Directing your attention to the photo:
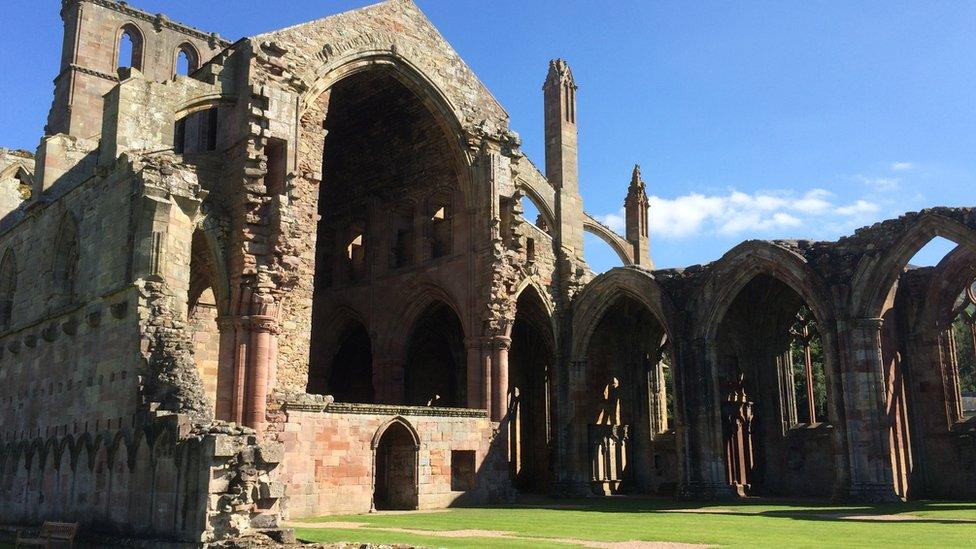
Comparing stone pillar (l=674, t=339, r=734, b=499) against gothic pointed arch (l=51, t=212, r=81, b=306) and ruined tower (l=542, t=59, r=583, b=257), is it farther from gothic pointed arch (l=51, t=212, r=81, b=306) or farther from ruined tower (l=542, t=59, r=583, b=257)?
gothic pointed arch (l=51, t=212, r=81, b=306)

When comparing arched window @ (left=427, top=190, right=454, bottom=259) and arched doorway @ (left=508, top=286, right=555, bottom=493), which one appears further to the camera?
arched doorway @ (left=508, top=286, right=555, bottom=493)

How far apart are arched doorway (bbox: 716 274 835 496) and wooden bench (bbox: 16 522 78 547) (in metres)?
15.5

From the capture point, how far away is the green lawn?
1095cm

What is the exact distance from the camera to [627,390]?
86.2ft

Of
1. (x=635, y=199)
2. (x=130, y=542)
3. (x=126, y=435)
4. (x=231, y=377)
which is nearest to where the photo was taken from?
(x=130, y=542)

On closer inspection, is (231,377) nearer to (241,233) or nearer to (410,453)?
(241,233)

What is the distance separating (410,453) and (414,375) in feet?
30.1

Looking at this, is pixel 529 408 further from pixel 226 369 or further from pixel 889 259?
pixel 226 369

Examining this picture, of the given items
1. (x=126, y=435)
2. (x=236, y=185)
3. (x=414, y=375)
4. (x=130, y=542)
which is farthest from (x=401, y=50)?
(x=130, y=542)

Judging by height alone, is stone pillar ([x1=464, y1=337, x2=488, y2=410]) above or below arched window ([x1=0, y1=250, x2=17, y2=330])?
below

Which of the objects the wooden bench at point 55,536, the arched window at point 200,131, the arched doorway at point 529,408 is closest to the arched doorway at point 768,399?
the arched doorway at point 529,408

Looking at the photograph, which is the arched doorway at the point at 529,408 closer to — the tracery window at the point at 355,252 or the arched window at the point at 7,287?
the tracery window at the point at 355,252

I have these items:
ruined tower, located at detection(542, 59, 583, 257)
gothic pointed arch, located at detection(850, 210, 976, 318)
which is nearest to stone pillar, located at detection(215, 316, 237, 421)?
ruined tower, located at detection(542, 59, 583, 257)

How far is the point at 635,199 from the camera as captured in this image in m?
35.7
